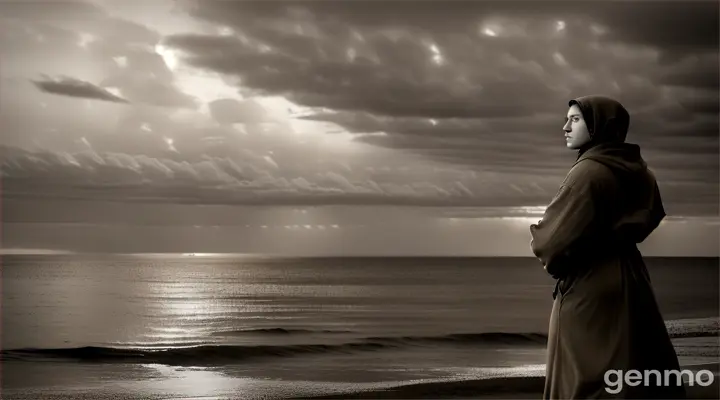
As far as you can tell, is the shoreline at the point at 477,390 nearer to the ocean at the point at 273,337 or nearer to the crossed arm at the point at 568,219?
the ocean at the point at 273,337

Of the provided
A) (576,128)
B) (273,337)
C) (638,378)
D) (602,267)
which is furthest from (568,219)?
(273,337)

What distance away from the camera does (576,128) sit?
10.9ft

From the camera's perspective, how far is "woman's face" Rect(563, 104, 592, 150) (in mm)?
3299

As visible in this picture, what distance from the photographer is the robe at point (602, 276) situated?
3188 millimetres

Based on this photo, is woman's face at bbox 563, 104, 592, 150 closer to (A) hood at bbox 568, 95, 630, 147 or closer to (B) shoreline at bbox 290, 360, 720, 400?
(A) hood at bbox 568, 95, 630, 147

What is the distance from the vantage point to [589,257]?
324cm

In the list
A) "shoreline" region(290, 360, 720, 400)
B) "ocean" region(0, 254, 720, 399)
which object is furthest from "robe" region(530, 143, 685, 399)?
"ocean" region(0, 254, 720, 399)

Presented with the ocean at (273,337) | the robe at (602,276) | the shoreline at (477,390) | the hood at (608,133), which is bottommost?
the ocean at (273,337)

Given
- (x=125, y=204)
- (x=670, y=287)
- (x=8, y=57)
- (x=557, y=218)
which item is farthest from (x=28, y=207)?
(x=557, y=218)

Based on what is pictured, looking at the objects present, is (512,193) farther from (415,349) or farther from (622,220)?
(622,220)

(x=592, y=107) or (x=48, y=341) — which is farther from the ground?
(x=592, y=107)

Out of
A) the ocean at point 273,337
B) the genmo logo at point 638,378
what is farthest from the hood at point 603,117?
the ocean at point 273,337

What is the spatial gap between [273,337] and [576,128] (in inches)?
939

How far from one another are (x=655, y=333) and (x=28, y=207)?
254ft
